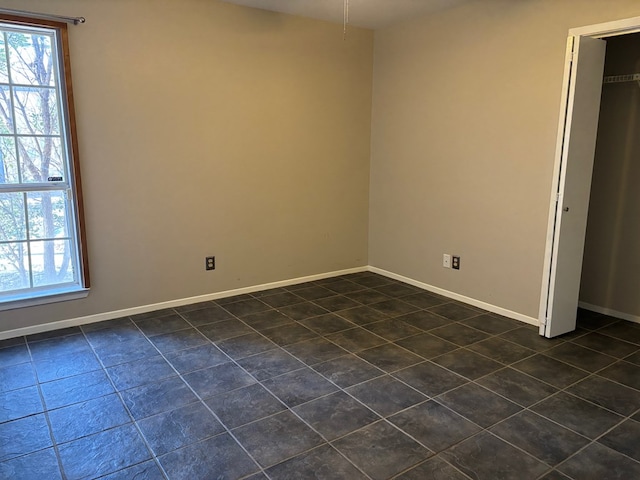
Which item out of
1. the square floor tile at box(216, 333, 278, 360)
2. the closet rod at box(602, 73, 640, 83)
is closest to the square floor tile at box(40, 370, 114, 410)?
the square floor tile at box(216, 333, 278, 360)

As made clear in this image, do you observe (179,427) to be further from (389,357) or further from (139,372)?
(389,357)

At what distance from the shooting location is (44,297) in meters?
3.23

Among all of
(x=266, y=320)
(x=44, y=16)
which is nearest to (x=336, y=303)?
(x=266, y=320)

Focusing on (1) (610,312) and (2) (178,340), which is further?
(1) (610,312)

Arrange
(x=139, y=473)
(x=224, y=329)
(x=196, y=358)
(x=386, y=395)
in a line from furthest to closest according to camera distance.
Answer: (x=224, y=329) → (x=196, y=358) → (x=386, y=395) → (x=139, y=473)

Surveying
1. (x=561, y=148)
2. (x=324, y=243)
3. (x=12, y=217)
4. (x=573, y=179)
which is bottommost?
(x=324, y=243)

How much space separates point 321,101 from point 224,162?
3.67 ft

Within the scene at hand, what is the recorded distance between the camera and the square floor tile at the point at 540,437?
2002mm

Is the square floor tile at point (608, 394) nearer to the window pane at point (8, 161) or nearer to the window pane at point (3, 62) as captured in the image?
the window pane at point (8, 161)

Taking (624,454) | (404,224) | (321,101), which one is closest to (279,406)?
(624,454)

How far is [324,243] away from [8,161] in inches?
104

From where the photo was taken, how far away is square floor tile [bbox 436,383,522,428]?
2.26m

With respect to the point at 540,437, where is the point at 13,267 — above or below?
above

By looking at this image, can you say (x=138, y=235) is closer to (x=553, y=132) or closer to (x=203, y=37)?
(x=203, y=37)
